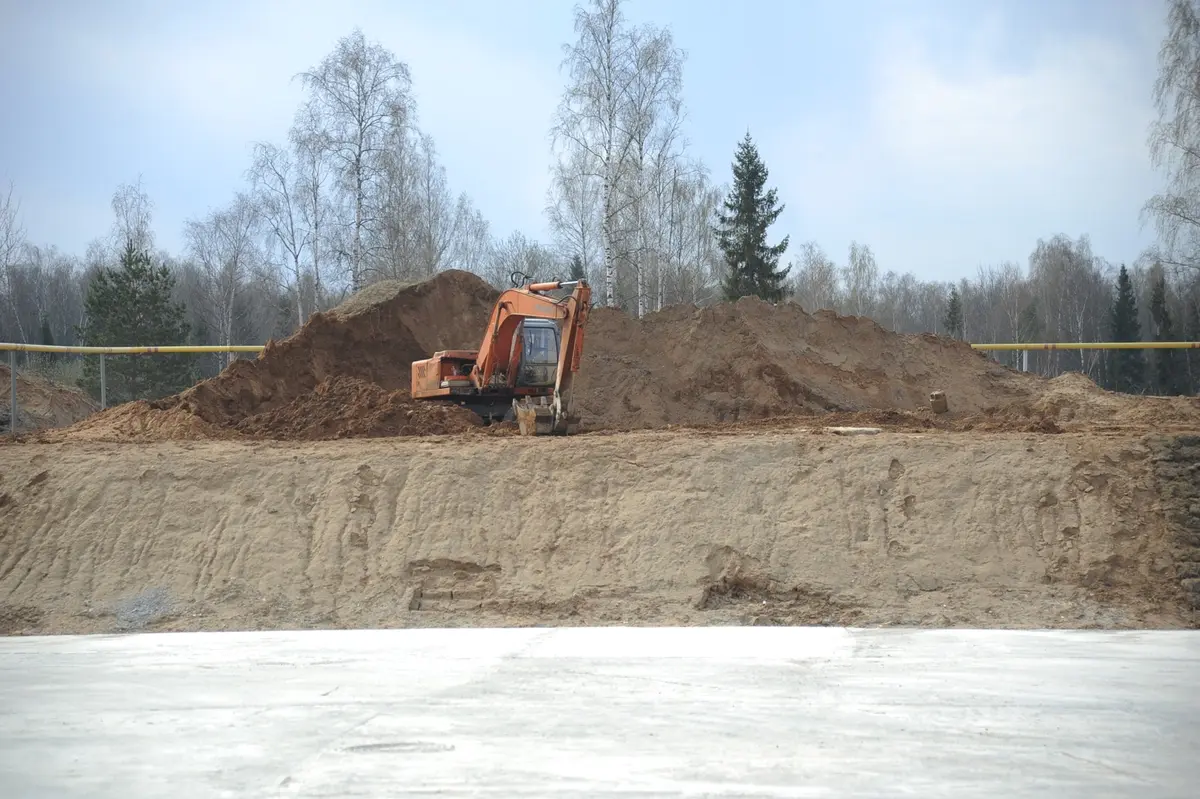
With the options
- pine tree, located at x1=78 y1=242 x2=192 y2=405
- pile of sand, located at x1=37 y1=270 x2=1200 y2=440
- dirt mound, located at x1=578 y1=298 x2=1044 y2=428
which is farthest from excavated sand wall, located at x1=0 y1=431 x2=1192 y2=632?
pine tree, located at x1=78 y1=242 x2=192 y2=405

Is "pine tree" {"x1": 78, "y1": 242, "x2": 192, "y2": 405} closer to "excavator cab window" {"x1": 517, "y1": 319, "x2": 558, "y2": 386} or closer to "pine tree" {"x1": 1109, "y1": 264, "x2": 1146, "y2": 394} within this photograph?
"excavator cab window" {"x1": 517, "y1": 319, "x2": 558, "y2": 386}

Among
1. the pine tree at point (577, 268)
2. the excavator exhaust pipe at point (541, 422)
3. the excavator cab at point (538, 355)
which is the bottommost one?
the excavator exhaust pipe at point (541, 422)

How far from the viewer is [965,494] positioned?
9758 mm

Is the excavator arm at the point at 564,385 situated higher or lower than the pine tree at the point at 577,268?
lower

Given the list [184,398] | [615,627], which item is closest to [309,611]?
[615,627]

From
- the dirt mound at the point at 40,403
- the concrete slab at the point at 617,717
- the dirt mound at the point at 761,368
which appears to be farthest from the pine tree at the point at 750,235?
the concrete slab at the point at 617,717

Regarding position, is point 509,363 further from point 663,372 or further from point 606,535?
point 606,535

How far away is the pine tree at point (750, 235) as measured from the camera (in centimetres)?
3822

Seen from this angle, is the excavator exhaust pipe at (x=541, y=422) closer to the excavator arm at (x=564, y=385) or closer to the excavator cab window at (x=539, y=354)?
the excavator arm at (x=564, y=385)

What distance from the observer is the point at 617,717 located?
5.12m

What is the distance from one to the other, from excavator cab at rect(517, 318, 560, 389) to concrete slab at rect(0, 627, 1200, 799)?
30.9ft

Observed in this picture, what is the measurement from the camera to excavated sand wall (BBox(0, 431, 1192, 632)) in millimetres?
8867

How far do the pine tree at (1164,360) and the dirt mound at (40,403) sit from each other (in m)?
30.0

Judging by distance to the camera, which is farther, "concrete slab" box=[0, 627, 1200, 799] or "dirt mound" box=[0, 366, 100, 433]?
"dirt mound" box=[0, 366, 100, 433]
